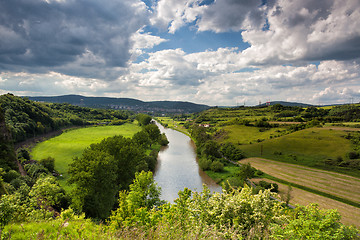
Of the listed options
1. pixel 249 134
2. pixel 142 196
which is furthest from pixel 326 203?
pixel 249 134

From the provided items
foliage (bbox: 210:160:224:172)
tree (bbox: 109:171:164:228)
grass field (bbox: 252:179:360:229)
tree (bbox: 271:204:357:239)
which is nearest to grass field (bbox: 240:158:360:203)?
grass field (bbox: 252:179:360:229)

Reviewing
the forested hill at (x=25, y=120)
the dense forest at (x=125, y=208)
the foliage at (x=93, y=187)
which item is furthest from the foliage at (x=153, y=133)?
the foliage at (x=93, y=187)

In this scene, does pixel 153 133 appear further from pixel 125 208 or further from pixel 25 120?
pixel 125 208

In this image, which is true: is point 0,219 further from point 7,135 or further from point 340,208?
point 340,208

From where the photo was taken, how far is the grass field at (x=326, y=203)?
29844 mm

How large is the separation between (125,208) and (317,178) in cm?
4980

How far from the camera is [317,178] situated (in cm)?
4553

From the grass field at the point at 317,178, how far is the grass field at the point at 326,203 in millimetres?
3347

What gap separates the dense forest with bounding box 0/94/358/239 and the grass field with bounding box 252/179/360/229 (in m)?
10.5

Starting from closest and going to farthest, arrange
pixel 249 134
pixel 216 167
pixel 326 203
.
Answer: pixel 326 203 → pixel 216 167 → pixel 249 134

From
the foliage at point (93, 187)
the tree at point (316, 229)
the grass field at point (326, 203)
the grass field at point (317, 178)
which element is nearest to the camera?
the tree at point (316, 229)

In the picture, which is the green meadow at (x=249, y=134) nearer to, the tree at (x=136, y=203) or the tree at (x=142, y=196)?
the tree at (x=142, y=196)

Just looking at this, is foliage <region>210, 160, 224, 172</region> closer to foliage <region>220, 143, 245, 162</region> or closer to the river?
the river

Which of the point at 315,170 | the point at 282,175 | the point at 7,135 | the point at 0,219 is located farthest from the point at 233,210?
the point at 315,170
